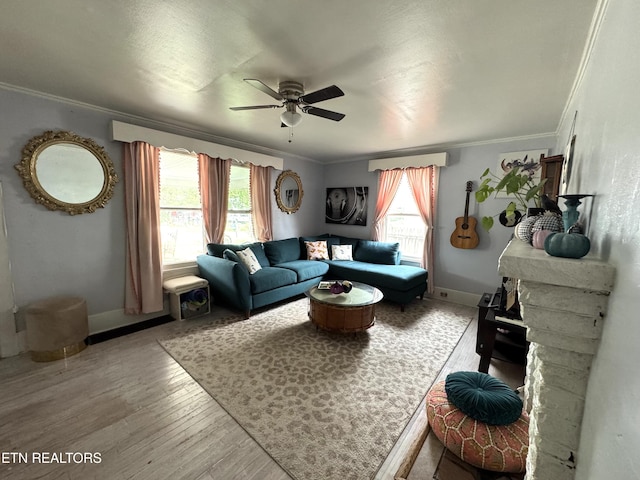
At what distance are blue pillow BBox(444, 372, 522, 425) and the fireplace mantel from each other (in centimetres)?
47

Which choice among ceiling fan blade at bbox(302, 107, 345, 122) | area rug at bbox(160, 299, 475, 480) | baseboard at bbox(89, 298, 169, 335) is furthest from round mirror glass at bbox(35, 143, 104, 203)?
ceiling fan blade at bbox(302, 107, 345, 122)

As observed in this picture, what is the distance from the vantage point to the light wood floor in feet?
4.58

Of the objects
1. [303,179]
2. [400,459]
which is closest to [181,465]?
[400,459]

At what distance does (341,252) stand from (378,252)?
0.67 m

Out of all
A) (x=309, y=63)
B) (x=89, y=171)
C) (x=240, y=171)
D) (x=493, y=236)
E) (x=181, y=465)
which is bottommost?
(x=181, y=465)

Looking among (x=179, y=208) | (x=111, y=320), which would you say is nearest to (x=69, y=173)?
(x=179, y=208)

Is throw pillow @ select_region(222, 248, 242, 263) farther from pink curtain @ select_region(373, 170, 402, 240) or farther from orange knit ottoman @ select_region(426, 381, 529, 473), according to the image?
orange knit ottoman @ select_region(426, 381, 529, 473)

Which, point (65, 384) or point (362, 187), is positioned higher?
point (362, 187)

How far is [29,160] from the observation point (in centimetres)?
235

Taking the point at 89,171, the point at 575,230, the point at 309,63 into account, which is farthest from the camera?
the point at 89,171

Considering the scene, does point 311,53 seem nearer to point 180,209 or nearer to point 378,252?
point 180,209

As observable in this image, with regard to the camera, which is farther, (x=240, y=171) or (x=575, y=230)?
(x=240, y=171)

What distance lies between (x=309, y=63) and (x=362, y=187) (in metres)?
3.35

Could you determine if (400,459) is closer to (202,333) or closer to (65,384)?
(202,333)
